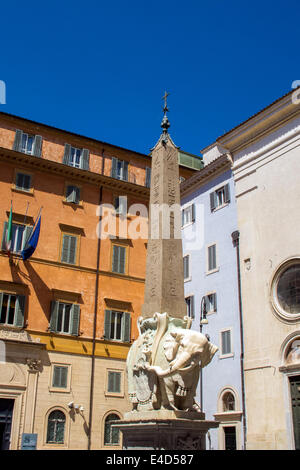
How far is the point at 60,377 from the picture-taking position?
21312 mm

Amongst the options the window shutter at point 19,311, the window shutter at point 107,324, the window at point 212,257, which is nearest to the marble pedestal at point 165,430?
the window shutter at point 19,311

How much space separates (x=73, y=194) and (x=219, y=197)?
662 cm

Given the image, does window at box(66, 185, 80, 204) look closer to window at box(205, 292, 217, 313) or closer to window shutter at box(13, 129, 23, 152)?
window shutter at box(13, 129, 23, 152)

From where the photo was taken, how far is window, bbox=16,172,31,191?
23208mm

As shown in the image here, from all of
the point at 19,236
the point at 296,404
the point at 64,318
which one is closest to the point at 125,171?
the point at 19,236

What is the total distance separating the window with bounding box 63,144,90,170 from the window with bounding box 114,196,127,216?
2.10 meters

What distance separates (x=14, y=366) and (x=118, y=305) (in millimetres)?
5480

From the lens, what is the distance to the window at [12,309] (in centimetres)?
2081

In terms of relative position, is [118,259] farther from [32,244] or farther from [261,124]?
[261,124]

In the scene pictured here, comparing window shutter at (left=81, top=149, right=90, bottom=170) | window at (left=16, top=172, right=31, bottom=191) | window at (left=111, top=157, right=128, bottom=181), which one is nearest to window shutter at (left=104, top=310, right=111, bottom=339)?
window at (left=16, top=172, right=31, bottom=191)

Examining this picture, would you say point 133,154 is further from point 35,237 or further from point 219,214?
point 35,237

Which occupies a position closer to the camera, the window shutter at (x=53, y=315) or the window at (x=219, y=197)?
the window shutter at (x=53, y=315)

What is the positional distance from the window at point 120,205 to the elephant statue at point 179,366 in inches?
622

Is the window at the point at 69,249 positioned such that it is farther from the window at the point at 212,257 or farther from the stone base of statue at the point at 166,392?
the stone base of statue at the point at 166,392
